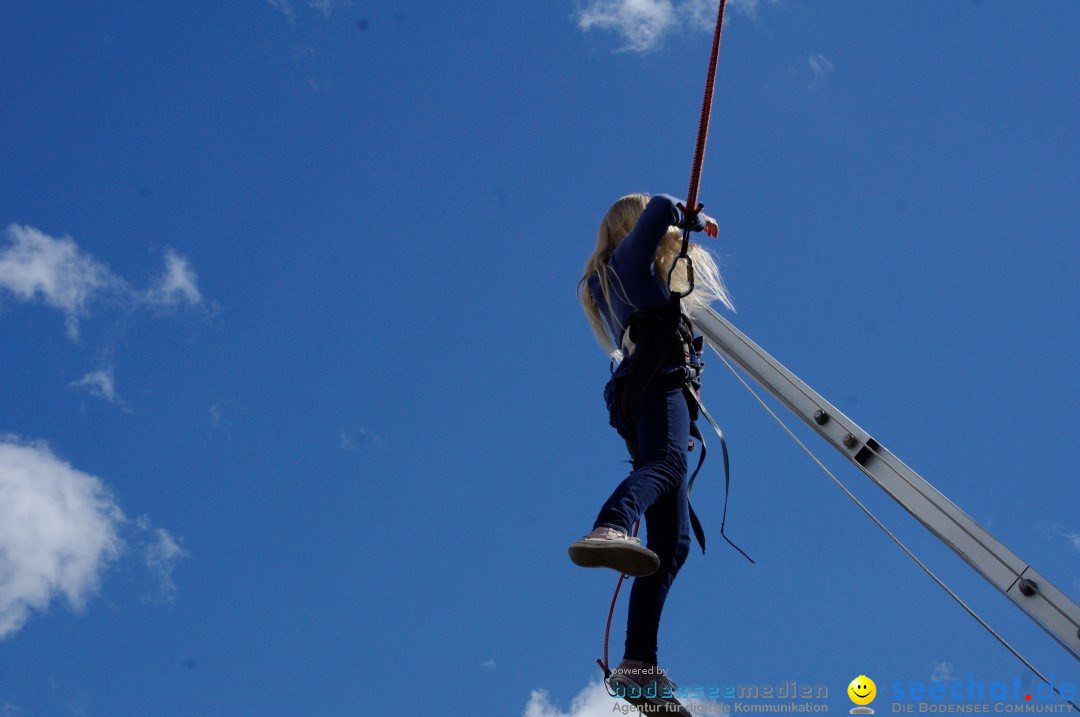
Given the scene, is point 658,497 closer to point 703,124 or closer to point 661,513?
point 661,513

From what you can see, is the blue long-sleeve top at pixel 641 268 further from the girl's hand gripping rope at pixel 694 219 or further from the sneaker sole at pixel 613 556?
the sneaker sole at pixel 613 556

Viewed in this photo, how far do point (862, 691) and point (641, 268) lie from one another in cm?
213

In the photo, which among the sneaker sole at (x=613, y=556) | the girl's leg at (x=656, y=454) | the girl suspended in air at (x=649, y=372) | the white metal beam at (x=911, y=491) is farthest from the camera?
the white metal beam at (x=911, y=491)

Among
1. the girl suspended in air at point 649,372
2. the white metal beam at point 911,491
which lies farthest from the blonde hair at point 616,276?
the white metal beam at point 911,491

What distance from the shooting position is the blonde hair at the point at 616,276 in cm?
450

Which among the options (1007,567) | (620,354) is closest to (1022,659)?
(1007,567)

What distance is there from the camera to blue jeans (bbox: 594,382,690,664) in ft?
13.4

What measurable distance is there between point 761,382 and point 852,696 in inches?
58.1

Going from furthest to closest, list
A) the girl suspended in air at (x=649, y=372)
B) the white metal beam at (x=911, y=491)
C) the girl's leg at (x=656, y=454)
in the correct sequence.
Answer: the white metal beam at (x=911, y=491) < the girl suspended in air at (x=649, y=372) < the girl's leg at (x=656, y=454)

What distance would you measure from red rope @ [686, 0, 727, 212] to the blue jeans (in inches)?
28.4

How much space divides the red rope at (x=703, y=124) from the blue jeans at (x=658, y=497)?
72 centimetres

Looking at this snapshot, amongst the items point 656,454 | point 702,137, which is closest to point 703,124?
point 702,137

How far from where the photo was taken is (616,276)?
14.6 feet

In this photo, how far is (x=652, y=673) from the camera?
13.2ft
